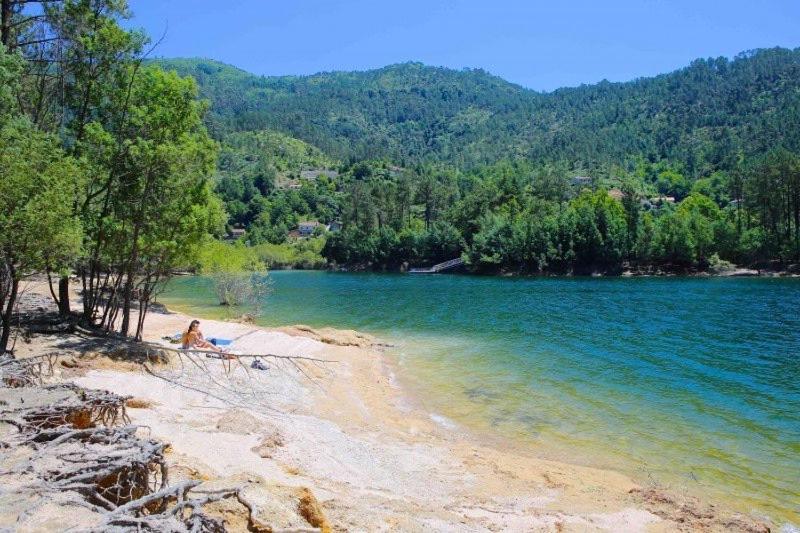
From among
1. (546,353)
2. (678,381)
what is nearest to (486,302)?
(546,353)

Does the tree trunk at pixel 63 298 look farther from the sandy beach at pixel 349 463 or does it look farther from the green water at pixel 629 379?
the green water at pixel 629 379

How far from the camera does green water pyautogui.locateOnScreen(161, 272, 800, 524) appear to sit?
1510 cm

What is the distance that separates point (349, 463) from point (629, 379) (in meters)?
15.7

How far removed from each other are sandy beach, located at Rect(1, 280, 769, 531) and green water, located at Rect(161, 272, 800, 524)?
5.32ft

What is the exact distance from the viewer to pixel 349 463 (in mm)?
13227

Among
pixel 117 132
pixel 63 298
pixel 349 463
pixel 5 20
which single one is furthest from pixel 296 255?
pixel 349 463

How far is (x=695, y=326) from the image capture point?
128 feet

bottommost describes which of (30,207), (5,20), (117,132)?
(30,207)

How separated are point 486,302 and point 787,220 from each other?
7022 centimetres

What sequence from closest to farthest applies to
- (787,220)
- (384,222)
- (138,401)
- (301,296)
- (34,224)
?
1. (138,401)
2. (34,224)
3. (301,296)
4. (787,220)
5. (384,222)

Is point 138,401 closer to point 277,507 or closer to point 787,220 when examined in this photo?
point 277,507

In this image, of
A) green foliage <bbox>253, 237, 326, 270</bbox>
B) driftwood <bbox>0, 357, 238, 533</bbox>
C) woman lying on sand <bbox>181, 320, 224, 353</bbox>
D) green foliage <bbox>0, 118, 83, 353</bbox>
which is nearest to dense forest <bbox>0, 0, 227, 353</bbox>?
green foliage <bbox>0, 118, 83, 353</bbox>

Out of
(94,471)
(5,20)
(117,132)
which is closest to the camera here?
(94,471)

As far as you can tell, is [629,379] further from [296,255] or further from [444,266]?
[296,255]
